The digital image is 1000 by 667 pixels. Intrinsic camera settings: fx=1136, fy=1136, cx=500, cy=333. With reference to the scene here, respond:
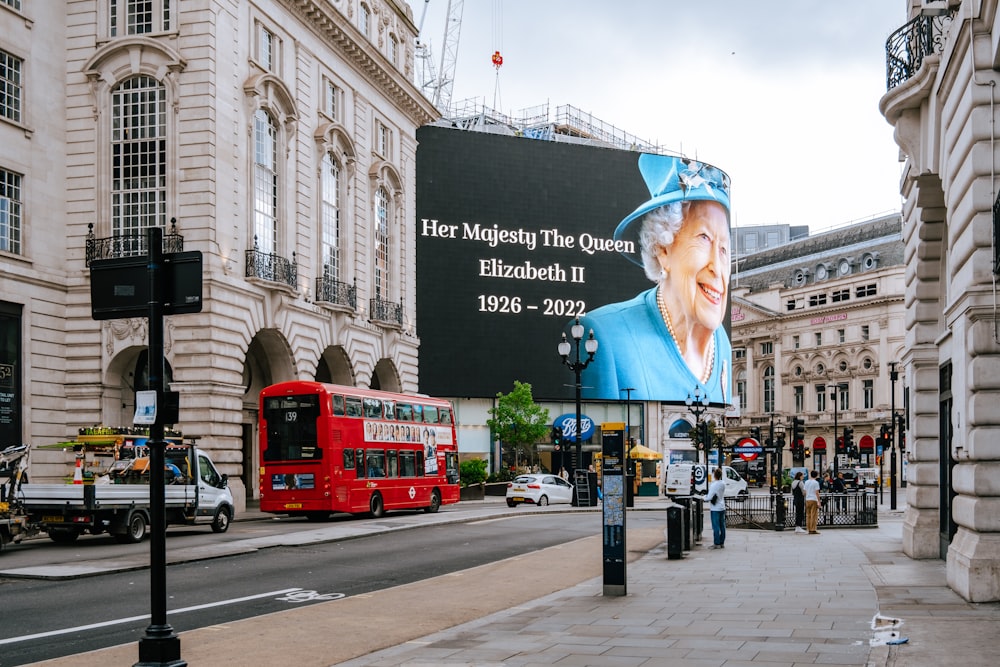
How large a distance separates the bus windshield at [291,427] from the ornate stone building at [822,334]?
7713 centimetres

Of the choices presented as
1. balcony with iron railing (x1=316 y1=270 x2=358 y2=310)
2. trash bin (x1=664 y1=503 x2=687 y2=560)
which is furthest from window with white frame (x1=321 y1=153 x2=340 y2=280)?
trash bin (x1=664 y1=503 x2=687 y2=560)

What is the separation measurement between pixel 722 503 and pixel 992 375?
36.3 feet

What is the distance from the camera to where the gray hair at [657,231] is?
→ 76.2m

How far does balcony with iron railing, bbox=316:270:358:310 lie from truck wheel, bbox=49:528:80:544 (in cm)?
2013

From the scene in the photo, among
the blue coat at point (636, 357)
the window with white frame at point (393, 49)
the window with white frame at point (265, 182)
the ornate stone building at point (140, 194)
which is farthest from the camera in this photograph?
the blue coat at point (636, 357)

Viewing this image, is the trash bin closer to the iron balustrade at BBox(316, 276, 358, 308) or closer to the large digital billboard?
the iron balustrade at BBox(316, 276, 358, 308)

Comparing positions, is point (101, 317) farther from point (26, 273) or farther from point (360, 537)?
point (26, 273)

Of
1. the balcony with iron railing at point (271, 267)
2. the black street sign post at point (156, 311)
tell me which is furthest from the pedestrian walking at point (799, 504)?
the black street sign post at point (156, 311)

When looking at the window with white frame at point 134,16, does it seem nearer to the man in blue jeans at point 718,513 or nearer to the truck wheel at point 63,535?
the truck wheel at point 63,535

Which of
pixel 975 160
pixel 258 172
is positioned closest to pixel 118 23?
pixel 258 172

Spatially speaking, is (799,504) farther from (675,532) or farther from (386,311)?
(386,311)

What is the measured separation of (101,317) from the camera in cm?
1070

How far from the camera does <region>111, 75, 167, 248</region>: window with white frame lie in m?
38.2

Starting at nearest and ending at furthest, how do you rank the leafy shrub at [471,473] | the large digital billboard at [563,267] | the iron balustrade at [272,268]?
the iron balustrade at [272,268]
the leafy shrub at [471,473]
the large digital billboard at [563,267]
